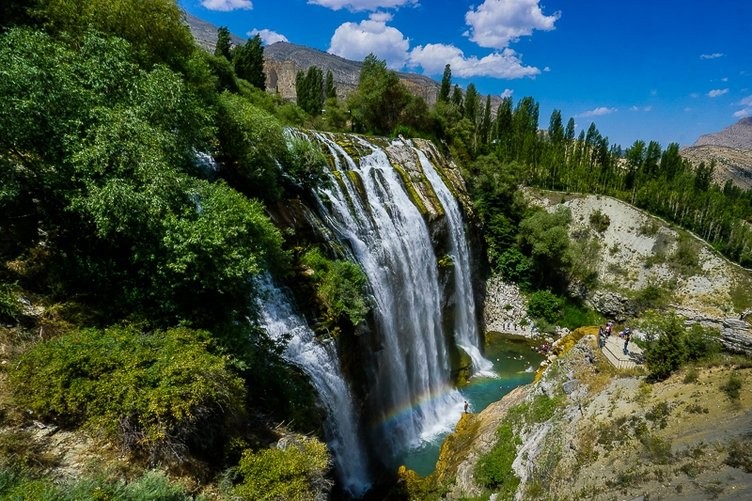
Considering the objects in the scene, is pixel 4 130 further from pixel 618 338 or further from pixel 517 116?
pixel 517 116

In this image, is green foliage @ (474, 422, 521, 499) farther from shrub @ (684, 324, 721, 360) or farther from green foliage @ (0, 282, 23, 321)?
green foliage @ (0, 282, 23, 321)

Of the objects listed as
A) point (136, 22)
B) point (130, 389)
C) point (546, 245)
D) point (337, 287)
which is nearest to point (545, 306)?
point (546, 245)

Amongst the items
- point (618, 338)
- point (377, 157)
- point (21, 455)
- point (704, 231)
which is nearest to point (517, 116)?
point (704, 231)

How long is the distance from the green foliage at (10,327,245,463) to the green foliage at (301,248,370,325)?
24.7ft

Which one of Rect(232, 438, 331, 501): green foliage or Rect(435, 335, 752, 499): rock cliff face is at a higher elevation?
Rect(232, 438, 331, 501): green foliage

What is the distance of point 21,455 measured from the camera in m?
5.95

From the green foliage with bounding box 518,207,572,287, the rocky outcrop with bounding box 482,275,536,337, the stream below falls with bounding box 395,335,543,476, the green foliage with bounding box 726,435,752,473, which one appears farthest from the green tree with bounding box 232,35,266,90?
the green foliage with bounding box 726,435,752,473

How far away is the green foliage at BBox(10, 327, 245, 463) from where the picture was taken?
22.2 ft

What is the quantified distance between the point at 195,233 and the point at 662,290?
1723 inches

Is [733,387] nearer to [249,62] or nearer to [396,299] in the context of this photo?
[396,299]

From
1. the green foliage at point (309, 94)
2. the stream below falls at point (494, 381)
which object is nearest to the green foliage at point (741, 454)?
the stream below falls at point (494, 381)

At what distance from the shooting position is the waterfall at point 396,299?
19.4 metres

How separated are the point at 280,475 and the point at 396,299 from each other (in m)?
13.8

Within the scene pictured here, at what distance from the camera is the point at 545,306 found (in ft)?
117
